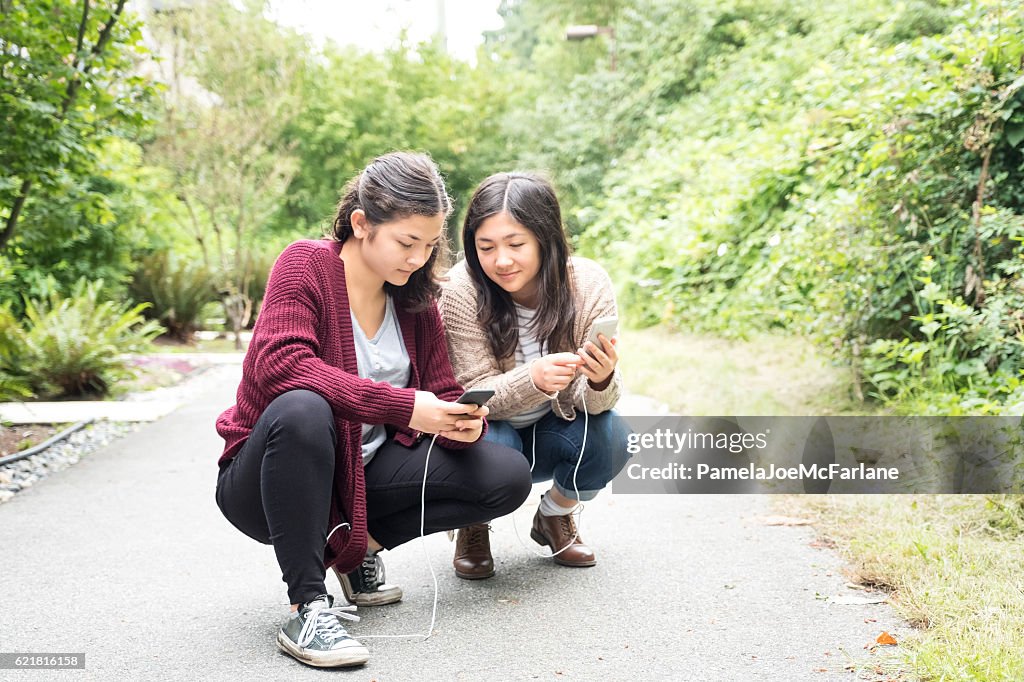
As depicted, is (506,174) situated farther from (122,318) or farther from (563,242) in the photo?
(122,318)

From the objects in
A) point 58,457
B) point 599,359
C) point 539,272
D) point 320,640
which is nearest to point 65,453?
point 58,457

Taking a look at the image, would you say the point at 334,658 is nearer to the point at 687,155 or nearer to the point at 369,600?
the point at 369,600

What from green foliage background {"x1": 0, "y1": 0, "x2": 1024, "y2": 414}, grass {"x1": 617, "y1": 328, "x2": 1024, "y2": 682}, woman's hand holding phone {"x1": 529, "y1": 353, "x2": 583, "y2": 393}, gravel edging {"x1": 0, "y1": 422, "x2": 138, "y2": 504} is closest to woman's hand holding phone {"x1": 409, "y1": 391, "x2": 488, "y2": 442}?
woman's hand holding phone {"x1": 529, "y1": 353, "x2": 583, "y2": 393}

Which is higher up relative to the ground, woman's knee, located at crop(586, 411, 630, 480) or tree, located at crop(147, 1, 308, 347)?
tree, located at crop(147, 1, 308, 347)

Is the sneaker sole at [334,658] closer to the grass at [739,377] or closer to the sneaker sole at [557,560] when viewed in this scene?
the sneaker sole at [557,560]

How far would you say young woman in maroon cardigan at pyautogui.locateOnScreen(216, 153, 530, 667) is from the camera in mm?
2754

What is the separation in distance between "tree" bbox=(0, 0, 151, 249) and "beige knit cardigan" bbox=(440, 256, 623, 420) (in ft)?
9.96

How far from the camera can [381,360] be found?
10.4 feet

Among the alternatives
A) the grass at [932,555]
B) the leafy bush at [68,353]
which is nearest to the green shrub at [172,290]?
the leafy bush at [68,353]

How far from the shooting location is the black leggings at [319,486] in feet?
8.96

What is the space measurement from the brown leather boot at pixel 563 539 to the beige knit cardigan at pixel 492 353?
0.48 meters

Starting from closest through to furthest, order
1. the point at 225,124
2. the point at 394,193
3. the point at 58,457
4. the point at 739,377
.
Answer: the point at 394,193, the point at 58,457, the point at 739,377, the point at 225,124

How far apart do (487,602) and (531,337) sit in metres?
0.91

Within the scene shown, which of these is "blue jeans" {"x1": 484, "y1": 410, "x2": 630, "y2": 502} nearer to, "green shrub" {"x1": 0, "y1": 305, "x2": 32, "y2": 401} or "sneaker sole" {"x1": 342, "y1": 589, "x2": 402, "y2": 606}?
"sneaker sole" {"x1": 342, "y1": 589, "x2": 402, "y2": 606}
